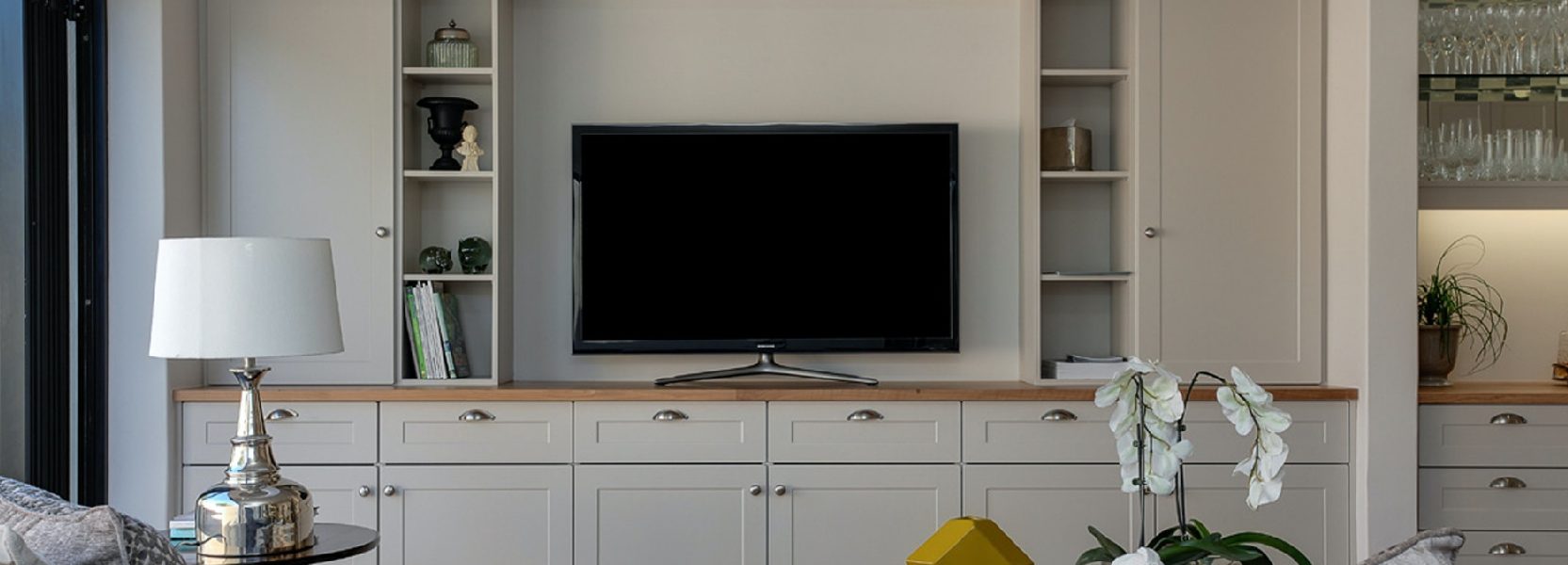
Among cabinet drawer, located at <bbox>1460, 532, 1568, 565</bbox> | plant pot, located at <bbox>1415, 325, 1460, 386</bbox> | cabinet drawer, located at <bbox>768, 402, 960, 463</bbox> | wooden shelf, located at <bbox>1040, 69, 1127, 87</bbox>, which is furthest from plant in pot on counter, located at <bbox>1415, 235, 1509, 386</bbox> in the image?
cabinet drawer, located at <bbox>768, 402, 960, 463</bbox>

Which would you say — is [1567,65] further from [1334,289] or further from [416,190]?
[416,190]

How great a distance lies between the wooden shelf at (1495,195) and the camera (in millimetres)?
3820

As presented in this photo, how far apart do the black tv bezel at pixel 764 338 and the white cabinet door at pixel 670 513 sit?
0.40 meters

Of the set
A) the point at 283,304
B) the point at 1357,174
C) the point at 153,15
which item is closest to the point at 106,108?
the point at 153,15

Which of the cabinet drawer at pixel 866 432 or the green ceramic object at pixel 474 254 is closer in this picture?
the cabinet drawer at pixel 866 432

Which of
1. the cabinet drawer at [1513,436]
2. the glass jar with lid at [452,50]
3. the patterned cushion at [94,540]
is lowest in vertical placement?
the cabinet drawer at [1513,436]

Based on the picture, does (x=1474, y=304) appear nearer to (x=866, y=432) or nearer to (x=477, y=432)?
(x=866, y=432)

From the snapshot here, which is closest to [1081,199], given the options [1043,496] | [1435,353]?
[1043,496]

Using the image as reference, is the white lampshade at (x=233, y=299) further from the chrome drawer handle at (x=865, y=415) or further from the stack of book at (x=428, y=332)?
the chrome drawer handle at (x=865, y=415)

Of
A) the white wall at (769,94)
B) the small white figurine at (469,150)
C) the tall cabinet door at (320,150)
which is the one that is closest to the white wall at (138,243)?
the tall cabinet door at (320,150)

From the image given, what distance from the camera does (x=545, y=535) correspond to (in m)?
3.64

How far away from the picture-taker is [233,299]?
2350 millimetres

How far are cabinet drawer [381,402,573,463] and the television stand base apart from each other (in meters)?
0.36

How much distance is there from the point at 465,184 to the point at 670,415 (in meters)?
1.03
